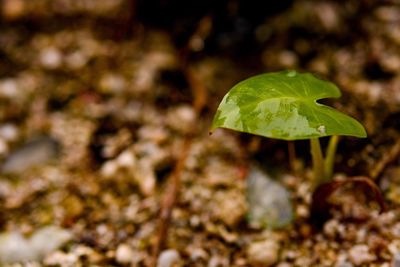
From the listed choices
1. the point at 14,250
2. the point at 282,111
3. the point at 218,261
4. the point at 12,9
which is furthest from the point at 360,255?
the point at 12,9

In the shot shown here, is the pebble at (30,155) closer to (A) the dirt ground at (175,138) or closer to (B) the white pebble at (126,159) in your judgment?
(A) the dirt ground at (175,138)

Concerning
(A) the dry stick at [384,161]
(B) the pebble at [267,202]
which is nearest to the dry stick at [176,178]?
(B) the pebble at [267,202]

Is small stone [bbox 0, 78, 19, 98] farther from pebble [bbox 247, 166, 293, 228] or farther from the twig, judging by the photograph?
pebble [bbox 247, 166, 293, 228]

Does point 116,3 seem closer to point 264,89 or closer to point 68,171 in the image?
point 68,171

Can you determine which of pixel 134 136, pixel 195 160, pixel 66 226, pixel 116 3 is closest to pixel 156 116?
pixel 134 136

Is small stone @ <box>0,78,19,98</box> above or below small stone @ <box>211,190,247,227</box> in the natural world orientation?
above

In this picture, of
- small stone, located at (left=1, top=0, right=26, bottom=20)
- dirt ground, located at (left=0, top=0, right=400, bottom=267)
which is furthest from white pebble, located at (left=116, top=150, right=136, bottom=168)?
small stone, located at (left=1, top=0, right=26, bottom=20)
